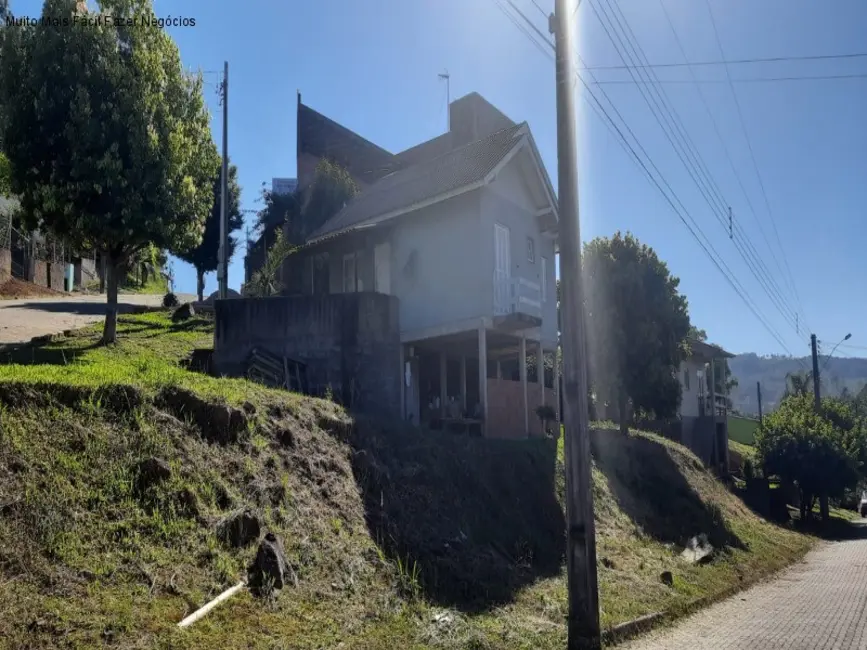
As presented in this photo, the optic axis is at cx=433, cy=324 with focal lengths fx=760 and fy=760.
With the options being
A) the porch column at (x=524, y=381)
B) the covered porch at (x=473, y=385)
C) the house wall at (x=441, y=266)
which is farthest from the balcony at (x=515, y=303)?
the porch column at (x=524, y=381)

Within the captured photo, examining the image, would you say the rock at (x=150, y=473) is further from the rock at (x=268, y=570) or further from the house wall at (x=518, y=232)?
the house wall at (x=518, y=232)

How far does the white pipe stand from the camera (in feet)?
21.9

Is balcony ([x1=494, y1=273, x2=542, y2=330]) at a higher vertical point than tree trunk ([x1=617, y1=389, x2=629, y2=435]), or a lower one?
higher

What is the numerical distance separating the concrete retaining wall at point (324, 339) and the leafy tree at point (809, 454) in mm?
21195

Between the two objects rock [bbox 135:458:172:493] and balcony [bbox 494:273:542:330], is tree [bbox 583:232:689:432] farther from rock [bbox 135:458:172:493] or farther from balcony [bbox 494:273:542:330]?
rock [bbox 135:458:172:493]

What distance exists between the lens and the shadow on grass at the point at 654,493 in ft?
59.5

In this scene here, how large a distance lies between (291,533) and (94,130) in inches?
469

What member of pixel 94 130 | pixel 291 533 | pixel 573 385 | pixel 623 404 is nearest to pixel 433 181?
pixel 94 130

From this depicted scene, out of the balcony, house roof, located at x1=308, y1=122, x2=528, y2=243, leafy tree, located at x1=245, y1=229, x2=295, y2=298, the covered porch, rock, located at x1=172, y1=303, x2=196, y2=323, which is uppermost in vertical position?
house roof, located at x1=308, y1=122, x2=528, y2=243

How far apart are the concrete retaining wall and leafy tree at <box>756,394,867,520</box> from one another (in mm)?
21195

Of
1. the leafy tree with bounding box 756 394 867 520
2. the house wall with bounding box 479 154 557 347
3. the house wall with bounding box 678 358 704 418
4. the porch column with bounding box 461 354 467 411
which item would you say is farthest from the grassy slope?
the house wall with bounding box 678 358 704 418

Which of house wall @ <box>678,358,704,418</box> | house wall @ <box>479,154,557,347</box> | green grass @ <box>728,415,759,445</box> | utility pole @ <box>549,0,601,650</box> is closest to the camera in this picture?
utility pole @ <box>549,0,601,650</box>

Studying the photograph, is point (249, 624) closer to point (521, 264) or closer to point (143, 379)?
point (143, 379)

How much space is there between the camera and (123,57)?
18125mm
